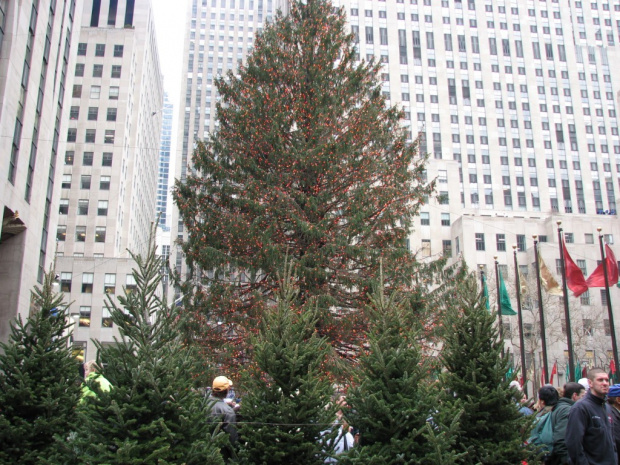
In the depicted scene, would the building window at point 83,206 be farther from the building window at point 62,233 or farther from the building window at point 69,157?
the building window at point 69,157

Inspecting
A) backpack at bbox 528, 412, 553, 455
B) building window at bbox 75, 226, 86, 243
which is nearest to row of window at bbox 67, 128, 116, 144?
building window at bbox 75, 226, 86, 243

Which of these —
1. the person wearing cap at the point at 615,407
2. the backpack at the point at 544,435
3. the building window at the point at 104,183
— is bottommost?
the backpack at the point at 544,435

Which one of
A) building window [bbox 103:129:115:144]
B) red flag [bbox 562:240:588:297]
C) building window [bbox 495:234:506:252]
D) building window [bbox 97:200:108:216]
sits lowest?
red flag [bbox 562:240:588:297]

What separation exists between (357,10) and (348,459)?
104 meters

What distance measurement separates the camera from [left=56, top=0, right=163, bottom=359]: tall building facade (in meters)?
67.5

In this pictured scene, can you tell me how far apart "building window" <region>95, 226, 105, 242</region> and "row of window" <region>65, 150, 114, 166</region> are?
8564 millimetres

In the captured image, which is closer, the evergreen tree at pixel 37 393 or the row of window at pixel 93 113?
the evergreen tree at pixel 37 393

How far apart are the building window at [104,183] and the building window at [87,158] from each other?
2.49m

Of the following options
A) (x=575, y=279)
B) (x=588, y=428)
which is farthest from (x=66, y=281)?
(x=588, y=428)

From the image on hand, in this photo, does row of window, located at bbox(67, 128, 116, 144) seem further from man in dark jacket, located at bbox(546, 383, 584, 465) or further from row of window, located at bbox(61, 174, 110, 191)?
man in dark jacket, located at bbox(546, 383, 584, 465)

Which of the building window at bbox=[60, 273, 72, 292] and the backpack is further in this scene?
the building window at bbox=[60, 273, 72, 292]

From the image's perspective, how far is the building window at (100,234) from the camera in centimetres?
7456

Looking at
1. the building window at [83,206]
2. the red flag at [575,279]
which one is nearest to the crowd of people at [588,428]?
the red flag at [575,279]

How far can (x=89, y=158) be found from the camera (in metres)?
76.4
